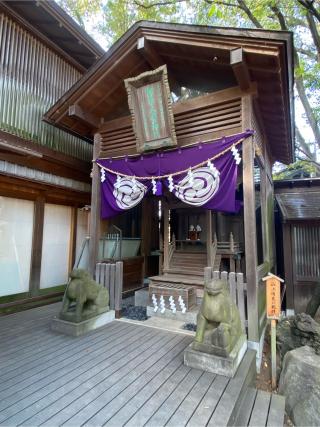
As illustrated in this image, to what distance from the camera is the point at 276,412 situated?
2.77 meters

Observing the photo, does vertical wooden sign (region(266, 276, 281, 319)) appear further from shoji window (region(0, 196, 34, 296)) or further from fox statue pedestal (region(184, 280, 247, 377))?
shoji window (region(0, 196, 34, 296))

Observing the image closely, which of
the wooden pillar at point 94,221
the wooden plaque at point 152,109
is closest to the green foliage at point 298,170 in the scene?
the wooden plaque at point 152,109

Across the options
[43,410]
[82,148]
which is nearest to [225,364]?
[43,410]

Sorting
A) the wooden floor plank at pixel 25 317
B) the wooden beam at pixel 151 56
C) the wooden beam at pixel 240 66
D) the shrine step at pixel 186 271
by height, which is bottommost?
the wooden floor plank at pixel 25 317

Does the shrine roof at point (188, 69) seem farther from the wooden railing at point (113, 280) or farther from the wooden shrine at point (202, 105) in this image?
the wooden railing at point (113, 280)

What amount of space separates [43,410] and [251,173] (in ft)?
13.6

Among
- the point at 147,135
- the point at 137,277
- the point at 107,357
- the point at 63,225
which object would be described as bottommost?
the point at 107,357

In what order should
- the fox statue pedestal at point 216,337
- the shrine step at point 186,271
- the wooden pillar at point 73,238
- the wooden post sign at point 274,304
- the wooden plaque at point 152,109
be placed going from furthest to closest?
the wooden pillar at point 73,238 < the shrine step at point 186,271 < the wooden plaque at point 152,109 < the wooden post sign at point 274,304 < the fox statue pedestal at point 216,337

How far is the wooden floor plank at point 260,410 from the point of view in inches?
103

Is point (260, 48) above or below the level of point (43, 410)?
above

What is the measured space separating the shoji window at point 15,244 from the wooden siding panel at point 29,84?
1.65 meters

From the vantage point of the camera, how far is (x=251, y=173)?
4398 millimetres

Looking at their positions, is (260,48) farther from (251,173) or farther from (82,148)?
(82,148)

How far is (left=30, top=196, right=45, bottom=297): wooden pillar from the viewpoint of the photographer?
242 inches
